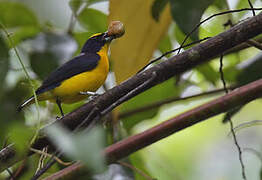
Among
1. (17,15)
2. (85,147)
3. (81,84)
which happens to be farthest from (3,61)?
(81,84)

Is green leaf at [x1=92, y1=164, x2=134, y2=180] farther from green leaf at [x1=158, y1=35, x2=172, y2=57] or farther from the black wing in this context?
the black wing

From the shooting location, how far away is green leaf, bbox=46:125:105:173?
25.0 inches

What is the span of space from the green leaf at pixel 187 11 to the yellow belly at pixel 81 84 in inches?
44.8

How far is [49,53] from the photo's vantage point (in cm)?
224

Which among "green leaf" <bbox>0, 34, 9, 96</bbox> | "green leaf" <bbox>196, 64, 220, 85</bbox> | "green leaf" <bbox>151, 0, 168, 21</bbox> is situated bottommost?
"green leaf" <bbox>196, 64, 220, 85</bbox>

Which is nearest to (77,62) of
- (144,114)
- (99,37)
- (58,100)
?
(99,37)

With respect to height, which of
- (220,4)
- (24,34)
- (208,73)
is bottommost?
(208,73)

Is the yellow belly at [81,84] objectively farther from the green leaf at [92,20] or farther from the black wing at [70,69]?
the green leaf at [92,20]

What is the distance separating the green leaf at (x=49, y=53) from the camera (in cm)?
220

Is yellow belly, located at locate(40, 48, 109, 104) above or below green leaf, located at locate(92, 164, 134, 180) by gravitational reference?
below

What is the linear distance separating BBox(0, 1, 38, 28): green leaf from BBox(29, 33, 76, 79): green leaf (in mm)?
183

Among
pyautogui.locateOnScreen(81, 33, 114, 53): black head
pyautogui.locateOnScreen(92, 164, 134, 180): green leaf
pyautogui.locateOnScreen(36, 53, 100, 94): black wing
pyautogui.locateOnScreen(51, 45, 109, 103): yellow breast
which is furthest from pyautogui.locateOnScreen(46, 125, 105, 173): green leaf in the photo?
pyautogui.locateOnScreen(81, 33, 114, 53): black head

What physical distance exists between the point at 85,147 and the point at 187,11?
123cm

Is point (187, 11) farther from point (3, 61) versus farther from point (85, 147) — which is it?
point (85, 147)
